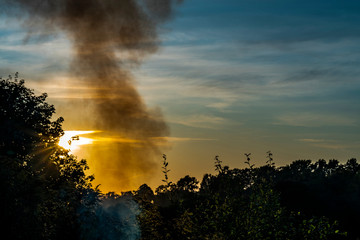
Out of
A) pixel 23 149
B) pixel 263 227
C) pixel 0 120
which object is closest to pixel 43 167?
pixel 23 149

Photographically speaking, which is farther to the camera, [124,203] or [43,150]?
[43,150]

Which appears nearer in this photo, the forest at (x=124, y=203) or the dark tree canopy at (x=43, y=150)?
the forest at (x=124, y=203)

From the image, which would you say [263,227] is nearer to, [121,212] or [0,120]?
[121,212]

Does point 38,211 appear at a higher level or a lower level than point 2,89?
→ lower

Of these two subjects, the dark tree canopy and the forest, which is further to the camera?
the dark tree canopy

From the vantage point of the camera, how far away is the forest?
55.2 ft

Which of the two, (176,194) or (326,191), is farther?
(326,191)

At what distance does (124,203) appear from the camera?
127 feet

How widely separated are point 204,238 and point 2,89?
138ft

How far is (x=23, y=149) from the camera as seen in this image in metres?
47.5

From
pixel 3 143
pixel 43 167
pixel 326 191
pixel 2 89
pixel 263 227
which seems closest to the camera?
pixel 263 227

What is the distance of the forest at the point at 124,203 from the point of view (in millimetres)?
16812

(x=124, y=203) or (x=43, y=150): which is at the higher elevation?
(x=43, y=150)

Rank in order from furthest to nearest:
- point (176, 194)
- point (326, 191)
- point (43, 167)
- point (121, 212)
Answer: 1. point (326, 191)
2. point (43, 167)
3. point (121, 212)
4. point (176, 194)
